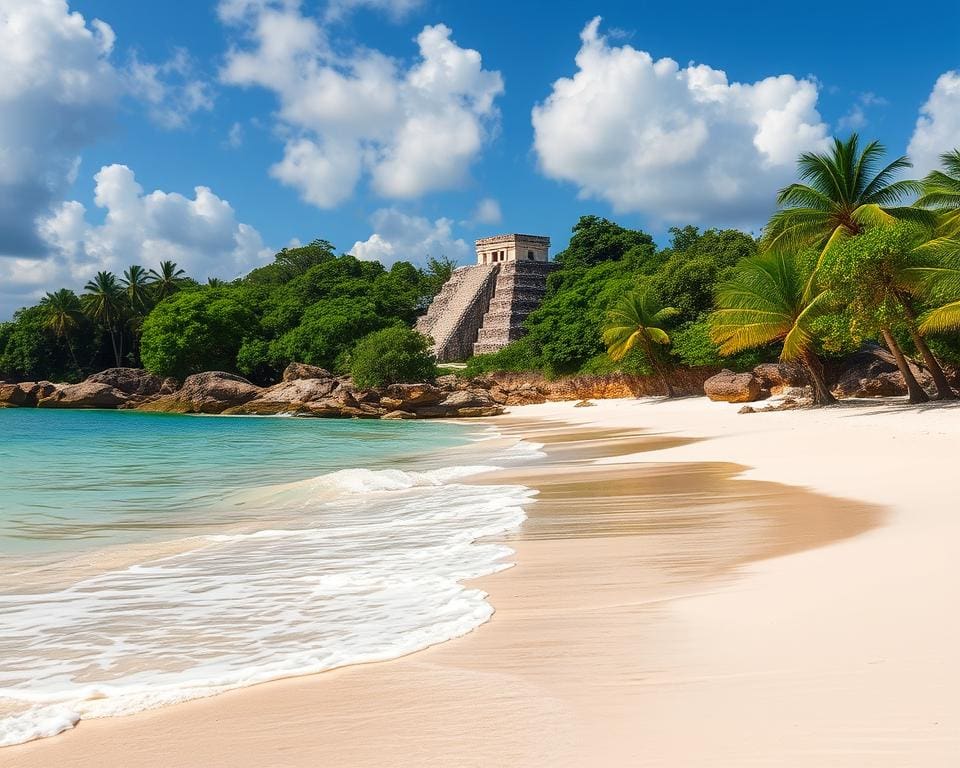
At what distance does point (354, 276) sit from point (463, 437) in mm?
55272

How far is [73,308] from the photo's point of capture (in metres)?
65.9

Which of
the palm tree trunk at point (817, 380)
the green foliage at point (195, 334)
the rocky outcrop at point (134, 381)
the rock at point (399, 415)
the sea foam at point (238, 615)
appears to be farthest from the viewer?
the green foliage at point (195, 334)

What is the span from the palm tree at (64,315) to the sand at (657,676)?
67.8 m

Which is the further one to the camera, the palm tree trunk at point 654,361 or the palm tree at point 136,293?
the palm tree at point 136,293

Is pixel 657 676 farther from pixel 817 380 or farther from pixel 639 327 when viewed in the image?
pixel 639 327

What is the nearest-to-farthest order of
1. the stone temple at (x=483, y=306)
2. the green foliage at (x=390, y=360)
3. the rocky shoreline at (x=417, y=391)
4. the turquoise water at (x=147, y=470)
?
1. the turquoise water at (x=147, y=470)
2. the rocky shoreline at (x=417, y=391)
3. the green foliage at (x=390, y=360)
4. the stone temple at (x=483, y=306)

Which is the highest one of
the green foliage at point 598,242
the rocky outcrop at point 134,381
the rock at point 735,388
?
the green foliage at point 598,242

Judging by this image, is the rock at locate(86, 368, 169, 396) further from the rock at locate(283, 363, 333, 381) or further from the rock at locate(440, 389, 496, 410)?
the rock at locate(440, 389, 496, 410)

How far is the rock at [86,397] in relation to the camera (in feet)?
166

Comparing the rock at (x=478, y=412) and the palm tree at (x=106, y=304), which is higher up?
the palm tree at (x=106, y=304)

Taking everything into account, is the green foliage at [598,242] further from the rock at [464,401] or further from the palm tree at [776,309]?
the palm tree at [776,309]

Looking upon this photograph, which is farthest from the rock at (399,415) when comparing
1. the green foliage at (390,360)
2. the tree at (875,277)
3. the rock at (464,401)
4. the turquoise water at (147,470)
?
the tree at (875,277)

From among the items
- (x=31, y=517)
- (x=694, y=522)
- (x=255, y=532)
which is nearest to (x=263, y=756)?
(x=694, y=522)

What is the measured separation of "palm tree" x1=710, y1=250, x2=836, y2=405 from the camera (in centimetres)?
2220
